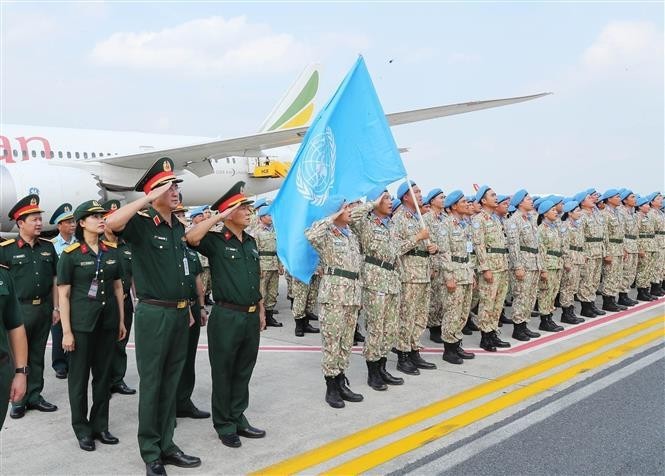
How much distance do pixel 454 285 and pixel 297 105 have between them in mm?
18211

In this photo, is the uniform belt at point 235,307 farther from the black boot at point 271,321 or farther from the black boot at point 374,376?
the black boot at point 271,321

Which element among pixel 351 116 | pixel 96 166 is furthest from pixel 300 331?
pixel 96 166

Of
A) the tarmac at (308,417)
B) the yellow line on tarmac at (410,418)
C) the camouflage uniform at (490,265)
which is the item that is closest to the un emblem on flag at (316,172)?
the tarmac at (308,417)

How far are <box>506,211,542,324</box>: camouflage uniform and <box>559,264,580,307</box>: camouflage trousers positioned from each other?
1218 mm

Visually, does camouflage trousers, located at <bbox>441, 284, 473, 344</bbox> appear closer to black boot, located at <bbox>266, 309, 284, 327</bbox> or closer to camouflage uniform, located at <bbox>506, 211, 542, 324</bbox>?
camouflage uniform, located at <bbox>506, 211, 542, 324</bbox>

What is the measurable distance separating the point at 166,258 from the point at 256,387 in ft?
6.99

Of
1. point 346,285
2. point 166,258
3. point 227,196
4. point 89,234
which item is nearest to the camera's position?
point 166,258

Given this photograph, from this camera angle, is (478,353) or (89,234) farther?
(478,353)

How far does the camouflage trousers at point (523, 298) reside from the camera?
7.55 metres

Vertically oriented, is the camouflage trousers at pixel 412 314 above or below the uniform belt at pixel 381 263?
below

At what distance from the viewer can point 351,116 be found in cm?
531

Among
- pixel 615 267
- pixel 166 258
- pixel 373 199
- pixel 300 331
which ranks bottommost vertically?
pixel 300 331

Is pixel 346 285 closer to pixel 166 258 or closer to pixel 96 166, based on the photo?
pixel 166 258

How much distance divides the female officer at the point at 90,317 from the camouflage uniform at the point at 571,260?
6546 mm
